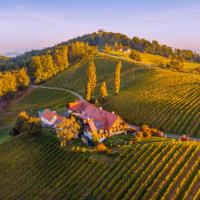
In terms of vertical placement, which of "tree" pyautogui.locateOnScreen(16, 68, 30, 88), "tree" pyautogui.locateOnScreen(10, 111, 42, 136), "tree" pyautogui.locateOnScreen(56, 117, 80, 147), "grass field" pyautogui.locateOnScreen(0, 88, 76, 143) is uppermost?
"tree" pyautogui.locateOnScreen(56, 117, 80, 147)

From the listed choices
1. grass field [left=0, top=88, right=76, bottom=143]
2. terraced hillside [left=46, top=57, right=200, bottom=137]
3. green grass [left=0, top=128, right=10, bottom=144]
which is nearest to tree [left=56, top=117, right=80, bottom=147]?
terraced hillside [left=46, top=57, right=200, bottom=137]

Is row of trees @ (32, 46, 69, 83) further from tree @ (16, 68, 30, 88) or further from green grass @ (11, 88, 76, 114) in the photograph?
green grass @ (11, 88, 76, 114)

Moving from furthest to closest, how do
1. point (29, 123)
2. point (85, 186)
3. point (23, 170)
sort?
point (29, 123)
point (23, 170)
point (85, 186)

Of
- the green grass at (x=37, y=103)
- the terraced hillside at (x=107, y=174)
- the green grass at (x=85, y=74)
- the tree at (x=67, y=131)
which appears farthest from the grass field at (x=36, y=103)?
the terraced hillside at (x=107, y=174)

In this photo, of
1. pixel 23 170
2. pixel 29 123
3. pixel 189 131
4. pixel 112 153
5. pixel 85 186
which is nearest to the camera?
pixel 85 186

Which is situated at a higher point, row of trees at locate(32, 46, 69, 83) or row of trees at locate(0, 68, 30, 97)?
row of trees at locate(32, 46, 69, 83)

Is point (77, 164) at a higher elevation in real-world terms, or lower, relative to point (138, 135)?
lower

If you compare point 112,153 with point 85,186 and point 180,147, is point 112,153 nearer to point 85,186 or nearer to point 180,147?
point 85,186

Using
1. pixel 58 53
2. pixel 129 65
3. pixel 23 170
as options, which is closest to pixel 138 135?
pixel 23 170

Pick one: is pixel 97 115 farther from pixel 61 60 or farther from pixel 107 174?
pixel 61 60
